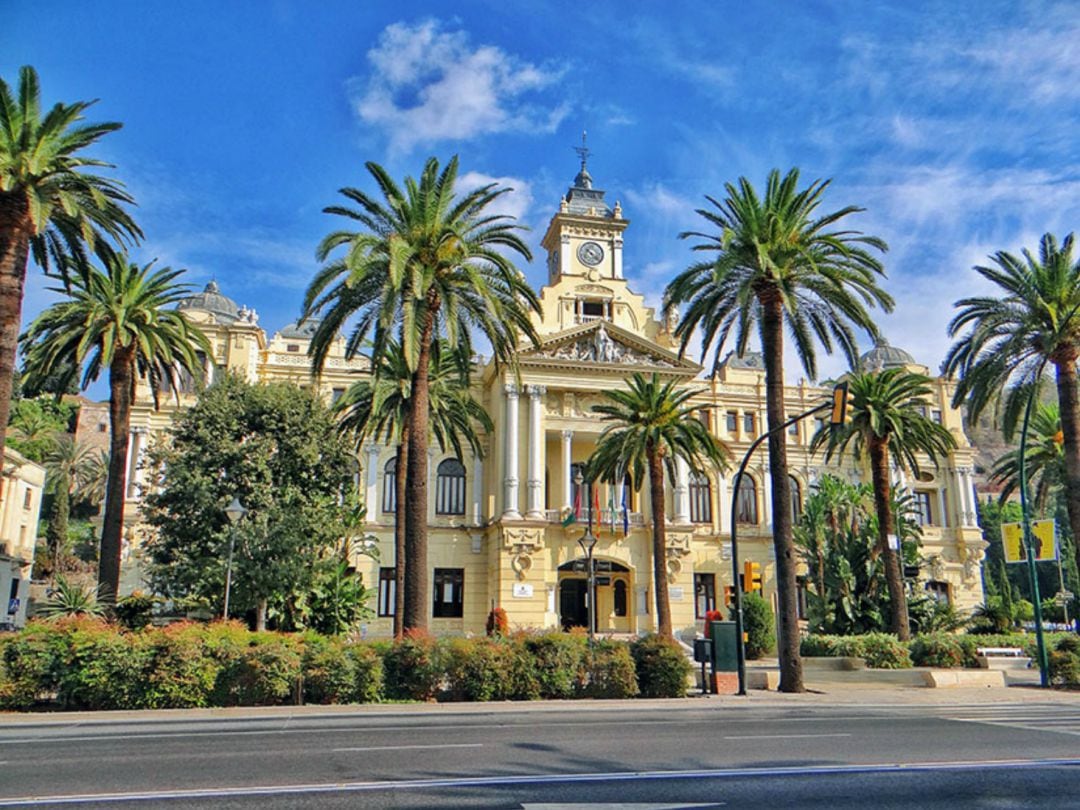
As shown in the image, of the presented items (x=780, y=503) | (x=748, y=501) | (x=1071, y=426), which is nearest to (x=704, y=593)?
(x=748, y=501)

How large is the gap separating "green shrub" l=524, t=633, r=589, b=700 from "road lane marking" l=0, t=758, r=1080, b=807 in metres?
11.4

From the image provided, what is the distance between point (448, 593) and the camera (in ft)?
157

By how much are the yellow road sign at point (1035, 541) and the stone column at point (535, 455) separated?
75.1 ft

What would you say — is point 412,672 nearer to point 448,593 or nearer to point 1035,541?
point 1035,541

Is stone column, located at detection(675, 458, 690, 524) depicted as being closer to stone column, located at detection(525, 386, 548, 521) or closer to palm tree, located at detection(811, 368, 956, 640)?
stone column, located at detection(525, 386, 548, 521)

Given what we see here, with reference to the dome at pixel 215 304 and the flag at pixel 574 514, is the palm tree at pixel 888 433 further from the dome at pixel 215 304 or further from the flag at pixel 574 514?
the dome at pixel 215 304

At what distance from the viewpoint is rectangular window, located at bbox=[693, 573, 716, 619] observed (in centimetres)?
5150

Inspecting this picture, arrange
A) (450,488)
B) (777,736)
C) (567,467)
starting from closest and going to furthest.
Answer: (777,736) < (567,467) < (450,488)

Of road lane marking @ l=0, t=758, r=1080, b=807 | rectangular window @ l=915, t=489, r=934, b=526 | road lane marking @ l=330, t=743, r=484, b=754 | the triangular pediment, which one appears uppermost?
the triangular pediment

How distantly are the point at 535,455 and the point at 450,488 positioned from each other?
6.92m

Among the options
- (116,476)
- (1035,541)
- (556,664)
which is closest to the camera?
(556,664)

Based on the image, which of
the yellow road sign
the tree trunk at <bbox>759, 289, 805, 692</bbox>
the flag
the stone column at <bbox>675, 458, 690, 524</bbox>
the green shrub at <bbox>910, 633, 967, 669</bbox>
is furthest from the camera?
the stone column at <bbox>675, 458, 690, 524</bbox>

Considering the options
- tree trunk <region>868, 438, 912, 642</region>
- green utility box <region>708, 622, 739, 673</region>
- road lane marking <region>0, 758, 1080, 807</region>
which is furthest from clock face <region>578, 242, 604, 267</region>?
road lane marking <region>0, 758, 1080, 807</region>

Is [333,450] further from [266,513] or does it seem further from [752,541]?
[752,541]
